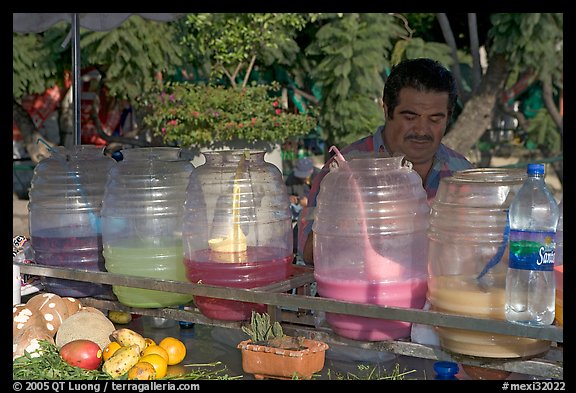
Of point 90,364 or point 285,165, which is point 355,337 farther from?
point 285,165

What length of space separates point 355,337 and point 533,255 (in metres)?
0.67

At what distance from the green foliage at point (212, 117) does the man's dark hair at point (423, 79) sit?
8.61m

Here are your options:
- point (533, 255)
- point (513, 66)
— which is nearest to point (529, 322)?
point (533, 255)

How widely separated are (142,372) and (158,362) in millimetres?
120

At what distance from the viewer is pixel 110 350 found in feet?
9.30

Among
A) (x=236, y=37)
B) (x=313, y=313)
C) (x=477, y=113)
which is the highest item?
(x=236, y=37)

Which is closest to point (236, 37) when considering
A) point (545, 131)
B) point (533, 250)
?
point (545, 131)

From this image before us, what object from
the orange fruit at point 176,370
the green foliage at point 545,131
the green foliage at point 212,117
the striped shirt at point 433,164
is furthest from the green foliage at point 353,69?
the orange fruit at point 176,370

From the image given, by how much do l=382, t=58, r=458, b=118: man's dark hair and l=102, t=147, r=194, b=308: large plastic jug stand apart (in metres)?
1.10

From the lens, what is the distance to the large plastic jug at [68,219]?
10.8 ft

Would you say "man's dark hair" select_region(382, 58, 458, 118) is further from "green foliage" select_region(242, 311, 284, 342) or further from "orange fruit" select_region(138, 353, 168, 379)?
"orange fruit" select_region(138, 353, 168, 379)

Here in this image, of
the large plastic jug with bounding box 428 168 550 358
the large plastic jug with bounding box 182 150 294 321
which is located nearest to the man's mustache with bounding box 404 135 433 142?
the large plastic jug with bounding box 182 150 294 321

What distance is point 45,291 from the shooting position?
3486 millimetres

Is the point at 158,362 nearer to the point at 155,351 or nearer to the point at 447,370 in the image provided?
the point at 155,351
